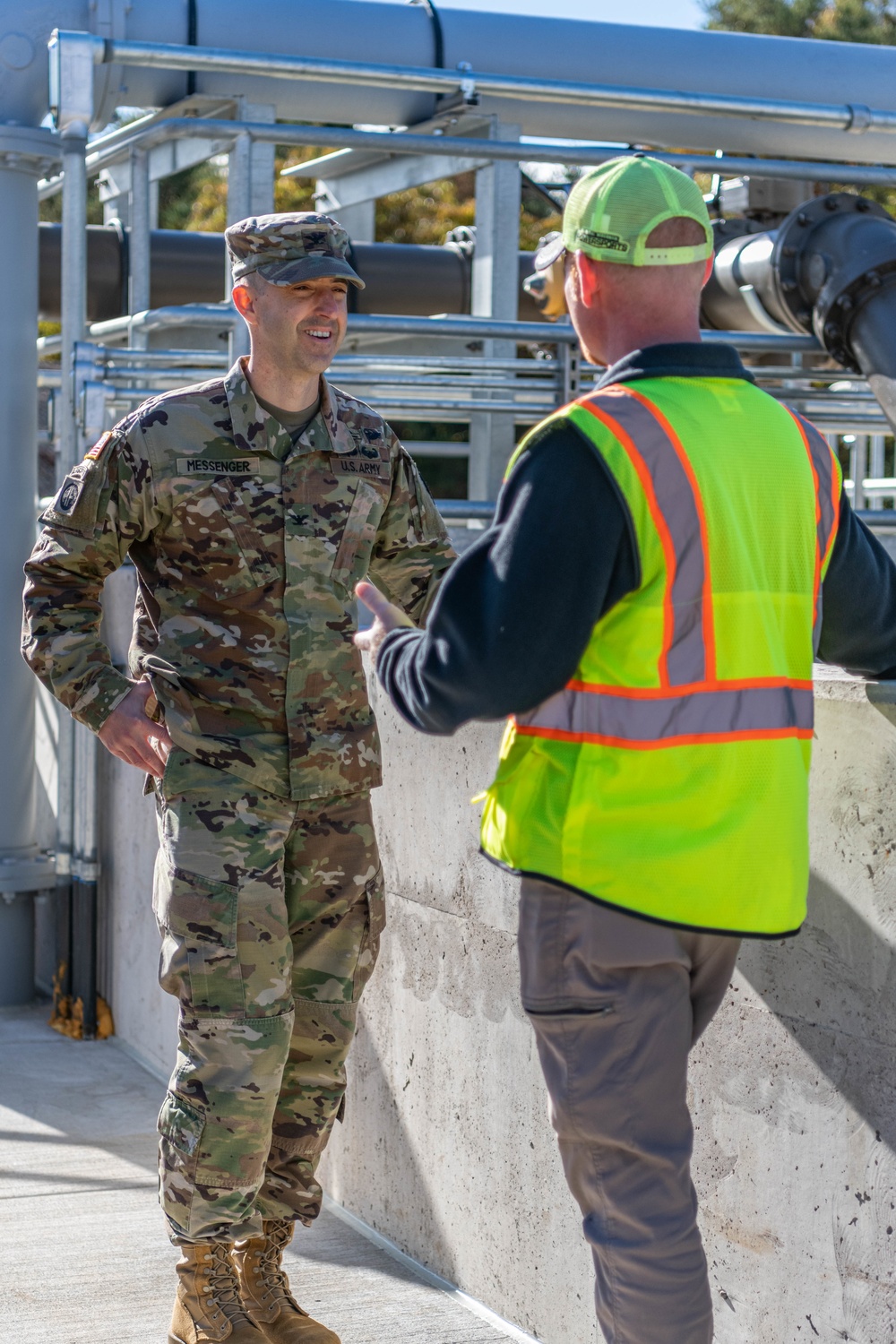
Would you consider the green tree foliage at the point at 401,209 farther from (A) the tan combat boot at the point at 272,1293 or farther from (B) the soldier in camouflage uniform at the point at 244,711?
(A) the tan combat boot at the point at 272,1293

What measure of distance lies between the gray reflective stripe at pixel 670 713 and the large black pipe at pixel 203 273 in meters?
6.57

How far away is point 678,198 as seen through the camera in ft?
6.78

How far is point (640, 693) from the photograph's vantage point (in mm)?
2004

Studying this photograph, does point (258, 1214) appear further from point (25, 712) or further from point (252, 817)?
point (25, 712)

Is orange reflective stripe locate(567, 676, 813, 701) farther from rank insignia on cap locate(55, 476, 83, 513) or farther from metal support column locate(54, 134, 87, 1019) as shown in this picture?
metal support column locate(54, 134, 87, 1019)

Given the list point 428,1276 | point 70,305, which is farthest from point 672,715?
point 70,305

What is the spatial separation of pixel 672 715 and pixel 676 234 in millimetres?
605

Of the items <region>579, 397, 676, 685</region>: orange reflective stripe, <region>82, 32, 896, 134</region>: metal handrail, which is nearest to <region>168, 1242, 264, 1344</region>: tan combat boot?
<region>579, 397, 676, 685</region>: orange reflective stripe

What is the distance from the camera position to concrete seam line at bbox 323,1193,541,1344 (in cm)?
330

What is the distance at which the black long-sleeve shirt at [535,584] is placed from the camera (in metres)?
1.93

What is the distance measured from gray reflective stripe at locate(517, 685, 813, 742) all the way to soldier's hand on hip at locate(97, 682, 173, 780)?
113 centimetres

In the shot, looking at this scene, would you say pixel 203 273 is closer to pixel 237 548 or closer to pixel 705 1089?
pixel 237 548

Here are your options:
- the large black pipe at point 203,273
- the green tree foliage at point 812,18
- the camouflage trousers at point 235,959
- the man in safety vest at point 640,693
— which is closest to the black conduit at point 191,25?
the large black pipe at point 203,273

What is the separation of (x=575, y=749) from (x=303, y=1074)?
138cm
